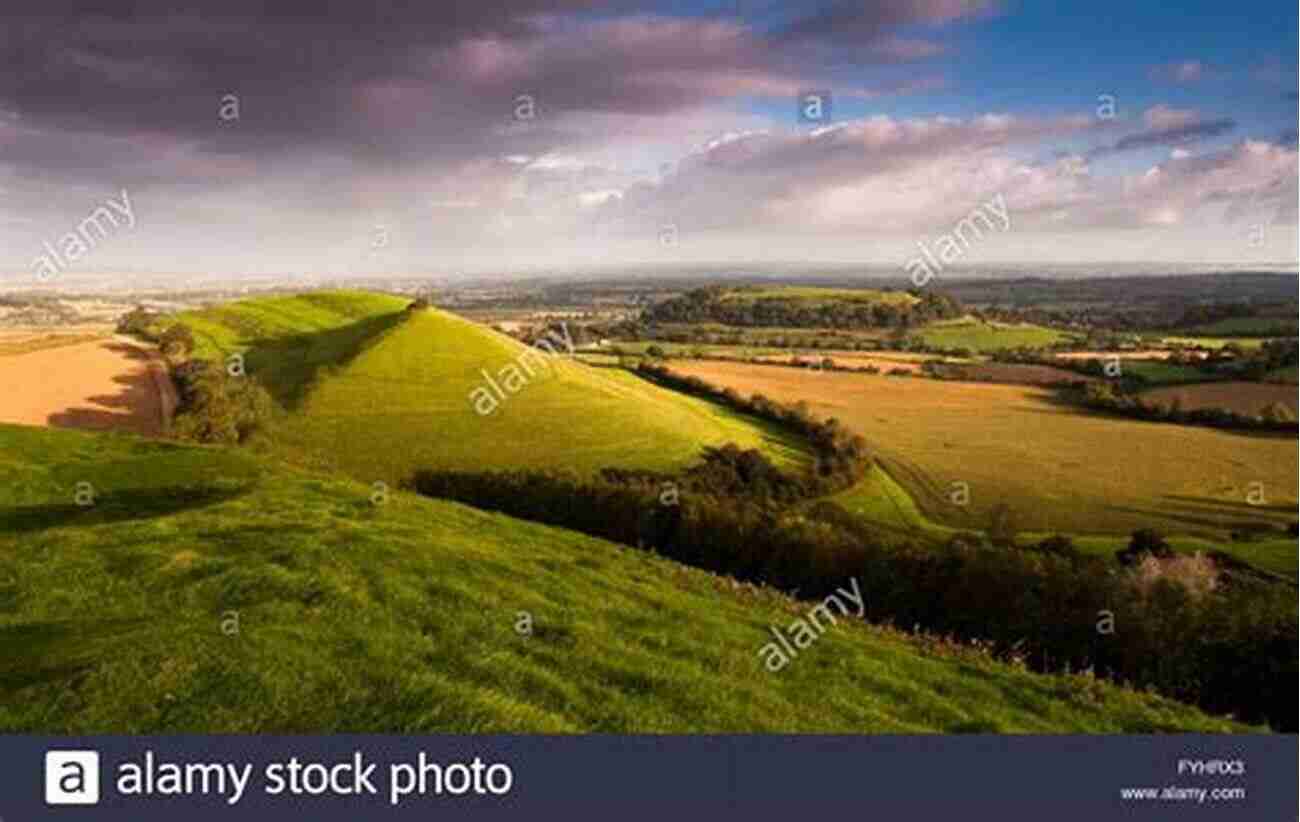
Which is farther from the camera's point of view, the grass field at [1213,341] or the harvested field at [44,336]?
the grass field at [1213,341]

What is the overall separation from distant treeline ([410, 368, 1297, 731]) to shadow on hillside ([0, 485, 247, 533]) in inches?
355

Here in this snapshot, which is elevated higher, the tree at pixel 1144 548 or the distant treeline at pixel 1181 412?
the distant treeline at pixel 1181 412

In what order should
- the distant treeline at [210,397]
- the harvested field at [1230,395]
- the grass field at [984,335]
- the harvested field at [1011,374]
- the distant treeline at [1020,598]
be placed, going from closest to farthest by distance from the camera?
1. the distant treeline at [1020,598]
2. the distant treeline at [210,397]
3. the harvested field at [1230,395]
4. the harvested field at [1011,374]
5. the grass field at [984,335]

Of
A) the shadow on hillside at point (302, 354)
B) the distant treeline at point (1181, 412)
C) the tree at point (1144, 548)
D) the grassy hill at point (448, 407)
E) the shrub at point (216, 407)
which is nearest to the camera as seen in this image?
the tree at point (1144, 548)

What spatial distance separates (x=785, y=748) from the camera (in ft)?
29.5

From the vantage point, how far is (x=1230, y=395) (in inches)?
Answer: 1788

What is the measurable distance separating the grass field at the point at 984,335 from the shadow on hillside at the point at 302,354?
36.5 meters

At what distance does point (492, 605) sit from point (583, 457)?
24.1 meters

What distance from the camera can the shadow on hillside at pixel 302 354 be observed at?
5234cm

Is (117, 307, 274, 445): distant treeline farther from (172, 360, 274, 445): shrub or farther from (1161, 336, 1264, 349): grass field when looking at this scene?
(1161, 336, 1264, 349): grass field

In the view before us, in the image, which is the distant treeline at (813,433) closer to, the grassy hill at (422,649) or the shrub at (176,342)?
the grassy hill at (422,649)

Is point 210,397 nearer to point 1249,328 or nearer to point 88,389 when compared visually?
point 88,389

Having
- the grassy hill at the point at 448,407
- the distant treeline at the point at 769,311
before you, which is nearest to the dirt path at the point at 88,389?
the grassy hill at the point at 448,407

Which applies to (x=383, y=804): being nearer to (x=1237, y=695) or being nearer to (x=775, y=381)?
(x=1237, y=695)
